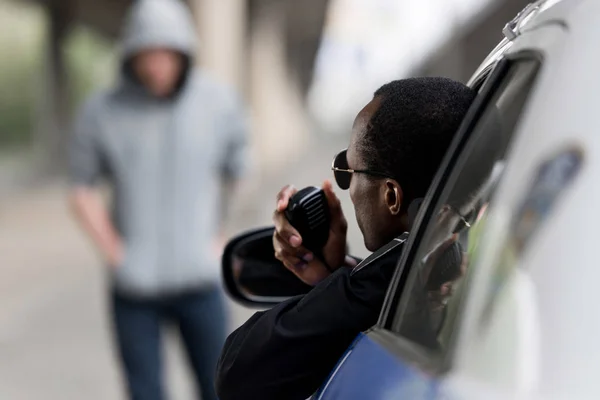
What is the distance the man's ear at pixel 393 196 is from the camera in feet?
6.43

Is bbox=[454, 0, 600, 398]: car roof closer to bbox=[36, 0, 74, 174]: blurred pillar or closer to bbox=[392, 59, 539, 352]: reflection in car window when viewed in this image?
bbox=[392, 59, 539, 352]: reflection in car window

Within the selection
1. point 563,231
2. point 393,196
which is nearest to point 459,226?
point 393,196

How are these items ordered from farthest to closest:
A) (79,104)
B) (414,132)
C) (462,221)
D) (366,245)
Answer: (79,104)
(366,245)
(414,132)
(462,221)

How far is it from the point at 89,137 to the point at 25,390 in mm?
2681

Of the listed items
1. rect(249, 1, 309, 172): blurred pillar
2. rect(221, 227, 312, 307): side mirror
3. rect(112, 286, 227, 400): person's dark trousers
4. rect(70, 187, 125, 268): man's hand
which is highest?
rect(221, 227, 312, 307): side mirror

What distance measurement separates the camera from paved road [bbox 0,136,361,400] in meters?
6.95

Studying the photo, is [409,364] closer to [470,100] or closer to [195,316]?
[470,100]

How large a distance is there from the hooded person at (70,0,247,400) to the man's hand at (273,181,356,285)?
8.38 feet

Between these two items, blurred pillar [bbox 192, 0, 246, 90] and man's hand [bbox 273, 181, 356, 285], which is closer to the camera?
man's hand [bbox 273, 181, 356, 285]

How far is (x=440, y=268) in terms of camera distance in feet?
5.74

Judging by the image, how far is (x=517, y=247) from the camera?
1.38m

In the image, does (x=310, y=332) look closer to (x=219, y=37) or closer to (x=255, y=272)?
(x=255, y=272)

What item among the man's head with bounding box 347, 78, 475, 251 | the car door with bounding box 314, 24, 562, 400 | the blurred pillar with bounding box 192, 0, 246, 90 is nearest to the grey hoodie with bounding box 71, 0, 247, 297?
the man's head with bounding box 347, 78, 475, 251

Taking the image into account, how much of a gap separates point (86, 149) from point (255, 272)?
2.27 m
